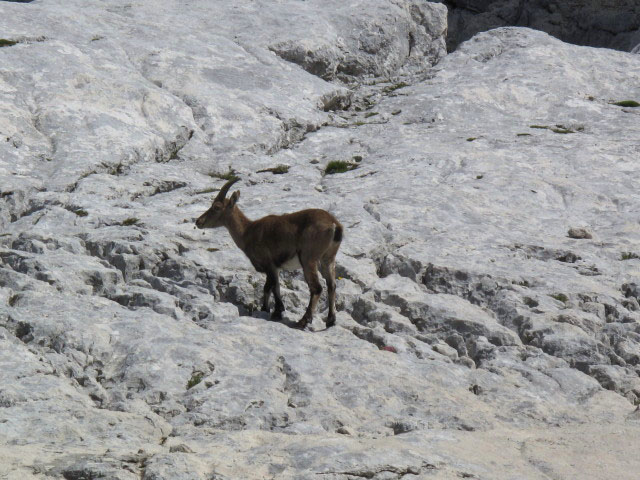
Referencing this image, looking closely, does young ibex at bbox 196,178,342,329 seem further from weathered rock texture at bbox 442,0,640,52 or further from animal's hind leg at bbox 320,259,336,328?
weathered rock texture at bbox 442,0,640,52

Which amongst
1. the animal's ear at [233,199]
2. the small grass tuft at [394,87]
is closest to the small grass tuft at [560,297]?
the animal's ear at [233,199]

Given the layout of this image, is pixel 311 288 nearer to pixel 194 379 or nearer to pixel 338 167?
pixel 194 379

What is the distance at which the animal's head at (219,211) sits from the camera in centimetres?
1609

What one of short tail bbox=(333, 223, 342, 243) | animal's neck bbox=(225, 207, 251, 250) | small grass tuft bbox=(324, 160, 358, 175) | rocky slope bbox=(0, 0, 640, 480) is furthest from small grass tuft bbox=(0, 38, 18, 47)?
short tail bbox=(333, 223, 342, 243)

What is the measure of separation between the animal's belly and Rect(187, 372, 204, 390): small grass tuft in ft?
12.4

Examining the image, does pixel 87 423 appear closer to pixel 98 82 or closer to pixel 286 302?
pixel 286 302

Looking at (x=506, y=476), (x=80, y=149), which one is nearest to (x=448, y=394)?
(x=506, y=476)

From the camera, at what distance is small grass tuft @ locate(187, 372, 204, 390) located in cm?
1122

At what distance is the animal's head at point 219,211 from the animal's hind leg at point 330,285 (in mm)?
2319

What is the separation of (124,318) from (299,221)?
3609mm

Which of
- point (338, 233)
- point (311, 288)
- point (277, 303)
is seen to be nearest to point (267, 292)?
point (277, 303)

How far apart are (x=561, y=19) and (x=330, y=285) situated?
35.6 meters

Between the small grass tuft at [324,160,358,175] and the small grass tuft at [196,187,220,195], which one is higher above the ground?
the small grass tuft at [196,187,220,195]

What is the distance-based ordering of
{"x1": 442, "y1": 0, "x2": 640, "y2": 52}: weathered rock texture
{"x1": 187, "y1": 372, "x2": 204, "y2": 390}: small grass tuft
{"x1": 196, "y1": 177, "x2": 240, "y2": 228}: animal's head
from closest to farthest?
{"x1": 187, "y1": 372, "x2": 204, "y2": 390}: small grass tuft < {"x1": 196, "y1": 177, "x2": 240, "y2": 228}: animal's head < {"x1": 442, "y1": 0, "x2": 640, "y2": 52}: weathered rock texture
